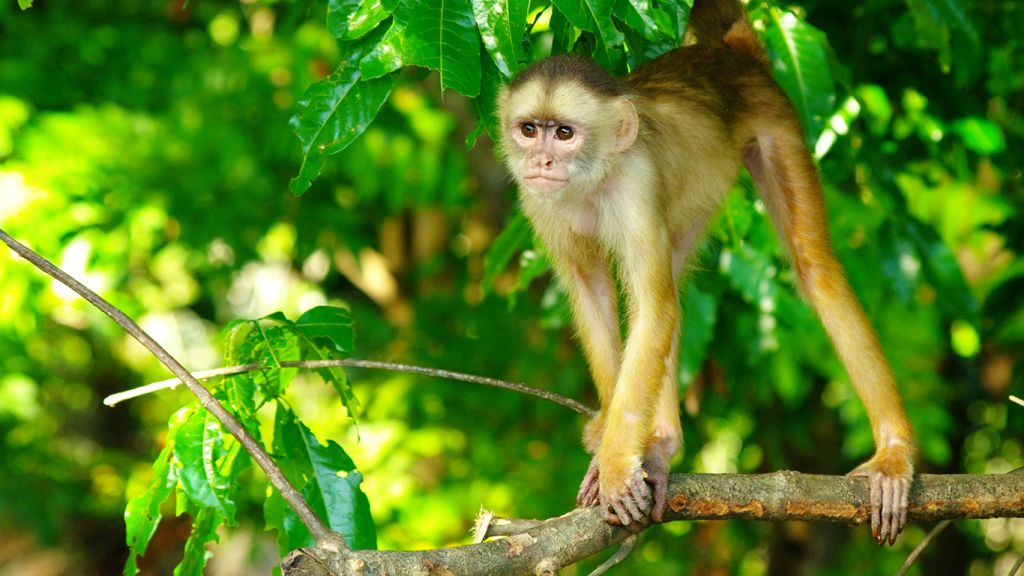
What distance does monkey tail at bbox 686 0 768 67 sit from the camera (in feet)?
17.8

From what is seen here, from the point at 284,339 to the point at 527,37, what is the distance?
1.38 meters

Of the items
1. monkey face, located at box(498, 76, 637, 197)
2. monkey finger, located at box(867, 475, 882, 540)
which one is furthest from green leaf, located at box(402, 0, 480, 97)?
monkey finger, located at box(867, 475, 882, 540)

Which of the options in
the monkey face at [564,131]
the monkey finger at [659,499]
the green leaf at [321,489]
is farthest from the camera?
the monkey face at [564,131]

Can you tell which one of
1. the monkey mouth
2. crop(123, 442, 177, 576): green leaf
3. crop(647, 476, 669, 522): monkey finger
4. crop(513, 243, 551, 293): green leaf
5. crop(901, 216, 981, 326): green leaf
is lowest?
crop(647, 476, 669, 522): monkey finger

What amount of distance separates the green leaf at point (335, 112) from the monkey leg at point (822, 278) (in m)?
2.06

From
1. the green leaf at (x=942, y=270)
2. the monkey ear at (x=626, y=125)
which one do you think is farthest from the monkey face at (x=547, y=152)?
the green leaf at (x=942, y=270)

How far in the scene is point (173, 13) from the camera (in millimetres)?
9898

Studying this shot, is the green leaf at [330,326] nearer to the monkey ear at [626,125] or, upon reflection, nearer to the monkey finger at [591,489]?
the monkey finger at [591,489]

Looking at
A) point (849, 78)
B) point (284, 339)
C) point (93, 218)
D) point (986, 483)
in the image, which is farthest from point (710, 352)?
point (93, 218)

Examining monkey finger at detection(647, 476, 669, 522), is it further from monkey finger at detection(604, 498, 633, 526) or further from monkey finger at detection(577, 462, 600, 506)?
monkey finger at detection(577, 462, 600, 506)

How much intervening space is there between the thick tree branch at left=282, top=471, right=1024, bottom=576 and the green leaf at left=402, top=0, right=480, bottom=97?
140cm

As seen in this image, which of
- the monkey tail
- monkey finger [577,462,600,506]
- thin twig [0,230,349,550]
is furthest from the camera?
the monkey tail

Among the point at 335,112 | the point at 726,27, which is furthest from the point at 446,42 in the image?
the point at 726,27

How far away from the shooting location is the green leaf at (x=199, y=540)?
3910mm
